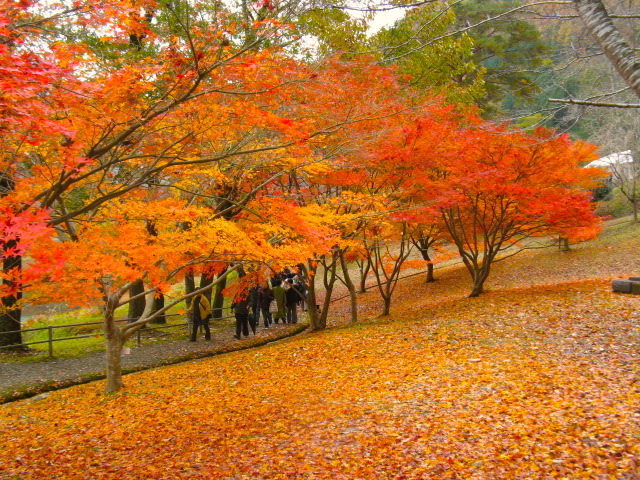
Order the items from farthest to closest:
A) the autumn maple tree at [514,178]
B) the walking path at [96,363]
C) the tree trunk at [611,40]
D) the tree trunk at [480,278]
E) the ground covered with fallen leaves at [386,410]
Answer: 1. the tree trunk at [480,278]
2. the autumn maple tree at [514,178]
3. the walking path at [96,363]
4. the ground covered with fallen leaves at [386,410]
5. the tree trunk at [611,40]

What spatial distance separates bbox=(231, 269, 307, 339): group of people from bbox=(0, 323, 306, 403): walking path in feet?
1.51

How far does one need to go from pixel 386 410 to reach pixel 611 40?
446 cm

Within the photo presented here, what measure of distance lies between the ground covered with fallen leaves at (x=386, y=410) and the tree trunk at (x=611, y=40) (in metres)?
3.07

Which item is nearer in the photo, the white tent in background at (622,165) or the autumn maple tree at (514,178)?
the autumn maple tree at (514,178)

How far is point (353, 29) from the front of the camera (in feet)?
44.3

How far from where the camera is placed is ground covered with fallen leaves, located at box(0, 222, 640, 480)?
454cm

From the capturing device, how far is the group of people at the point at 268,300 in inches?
531

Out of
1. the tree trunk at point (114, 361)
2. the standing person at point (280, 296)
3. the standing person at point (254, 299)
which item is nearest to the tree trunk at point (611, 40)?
the tree trunk at point (114, 361)

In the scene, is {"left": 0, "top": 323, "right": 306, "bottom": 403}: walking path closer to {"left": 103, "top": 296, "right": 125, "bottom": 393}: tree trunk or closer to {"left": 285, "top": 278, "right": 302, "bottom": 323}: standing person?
{"left": 285, "top": 278, "right": 302, "bottom": 323}: standing person

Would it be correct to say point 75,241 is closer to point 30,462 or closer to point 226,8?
point 30,462

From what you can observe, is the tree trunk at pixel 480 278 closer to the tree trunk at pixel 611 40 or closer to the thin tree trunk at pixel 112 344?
the thin tree trunk at pixel 112 344

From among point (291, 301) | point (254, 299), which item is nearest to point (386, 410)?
point (254, 299)

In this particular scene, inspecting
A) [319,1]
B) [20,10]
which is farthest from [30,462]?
[319,1]

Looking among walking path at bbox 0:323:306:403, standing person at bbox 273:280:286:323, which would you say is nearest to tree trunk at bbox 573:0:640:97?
walking path at bbox 0:323:306:403
